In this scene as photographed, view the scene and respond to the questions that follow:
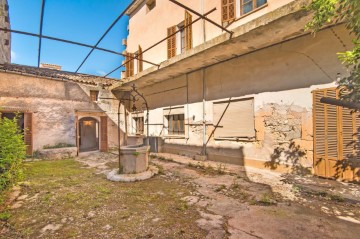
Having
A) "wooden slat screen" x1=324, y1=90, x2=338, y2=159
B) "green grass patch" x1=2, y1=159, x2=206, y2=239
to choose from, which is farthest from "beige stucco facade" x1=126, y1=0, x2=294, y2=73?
"green grass patch" x1=2, y1=159, x2=206, y2=239

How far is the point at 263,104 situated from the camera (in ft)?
20.7

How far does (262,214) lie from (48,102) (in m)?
11.6

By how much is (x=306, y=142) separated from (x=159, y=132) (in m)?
7.43

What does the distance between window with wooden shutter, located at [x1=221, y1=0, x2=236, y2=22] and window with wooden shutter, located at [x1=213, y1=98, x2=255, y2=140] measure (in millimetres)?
3030

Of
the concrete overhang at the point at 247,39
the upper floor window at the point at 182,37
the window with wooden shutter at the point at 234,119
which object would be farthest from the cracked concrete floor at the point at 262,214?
the upper floor window at the point at 182,37

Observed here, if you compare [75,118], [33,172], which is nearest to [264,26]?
[33,172]

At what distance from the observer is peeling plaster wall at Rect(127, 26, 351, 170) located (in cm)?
512

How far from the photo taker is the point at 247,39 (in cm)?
568

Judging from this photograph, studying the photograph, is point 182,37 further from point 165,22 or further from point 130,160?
point 130,160

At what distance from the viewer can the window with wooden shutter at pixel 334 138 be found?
4711 millimetres

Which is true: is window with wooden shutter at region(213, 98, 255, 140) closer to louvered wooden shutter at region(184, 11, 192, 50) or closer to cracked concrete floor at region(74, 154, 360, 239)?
cracked concrete floor at region(74, 154, 360, 239)

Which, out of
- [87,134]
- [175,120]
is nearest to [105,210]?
[175,120]

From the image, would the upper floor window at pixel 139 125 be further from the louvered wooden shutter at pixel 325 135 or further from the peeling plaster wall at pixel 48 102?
the louvered wooden shutter at pixel 325 135

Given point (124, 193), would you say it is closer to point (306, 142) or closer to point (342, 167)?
point (306, 142)
